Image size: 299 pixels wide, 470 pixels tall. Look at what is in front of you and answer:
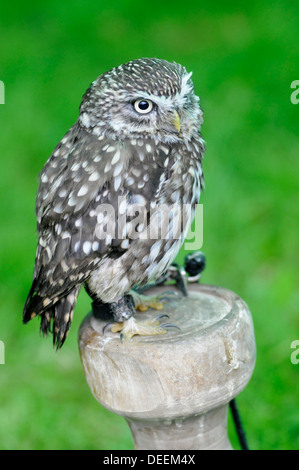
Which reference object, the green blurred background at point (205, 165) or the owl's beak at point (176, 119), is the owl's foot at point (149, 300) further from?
the green blurred background at point (205, 165)

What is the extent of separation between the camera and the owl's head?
184cm

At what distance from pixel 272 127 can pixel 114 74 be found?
128 inches

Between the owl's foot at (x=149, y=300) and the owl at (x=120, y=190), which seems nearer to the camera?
the owl at (x=120, y=190)

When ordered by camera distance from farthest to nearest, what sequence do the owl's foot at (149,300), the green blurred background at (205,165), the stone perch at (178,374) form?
1. the green blurred background at (205,165)
2. the owl's foot at (149,300)
3. the stone perch at (178,374)

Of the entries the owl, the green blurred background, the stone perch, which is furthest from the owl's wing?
the green blurred background

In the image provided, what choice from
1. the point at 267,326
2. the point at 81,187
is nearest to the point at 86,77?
the point at 267,326

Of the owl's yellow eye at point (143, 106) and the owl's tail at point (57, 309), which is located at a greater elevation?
the owl's yellow eye at point (143, 106)

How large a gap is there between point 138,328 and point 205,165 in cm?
277

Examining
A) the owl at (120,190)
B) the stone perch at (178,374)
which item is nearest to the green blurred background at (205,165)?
the stone perch at (178,374)

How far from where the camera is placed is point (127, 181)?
1.90 metres

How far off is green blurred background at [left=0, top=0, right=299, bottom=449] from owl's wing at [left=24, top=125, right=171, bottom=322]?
1273 mm

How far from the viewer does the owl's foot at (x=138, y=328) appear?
1.96 metres

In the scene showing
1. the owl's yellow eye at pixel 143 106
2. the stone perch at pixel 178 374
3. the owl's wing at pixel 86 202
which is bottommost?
the stone perch at pixel 178 374

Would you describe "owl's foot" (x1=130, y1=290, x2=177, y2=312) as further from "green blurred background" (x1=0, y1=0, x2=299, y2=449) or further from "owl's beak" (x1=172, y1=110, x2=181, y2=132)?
"green blurred background" (x1=0, y1=0, x2=299, y2=449)
